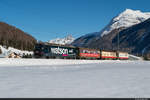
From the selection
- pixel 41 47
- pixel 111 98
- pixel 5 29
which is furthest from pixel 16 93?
pixel 5 29

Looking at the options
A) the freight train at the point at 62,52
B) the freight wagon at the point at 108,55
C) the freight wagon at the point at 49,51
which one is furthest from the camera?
the freight wagon at the point at 108,55

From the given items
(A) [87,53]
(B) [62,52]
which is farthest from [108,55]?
(B) [62,52]

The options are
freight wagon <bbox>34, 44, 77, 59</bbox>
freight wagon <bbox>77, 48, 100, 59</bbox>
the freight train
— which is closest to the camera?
freight wagon <bbox>34, 44, 77, 59</bbox>

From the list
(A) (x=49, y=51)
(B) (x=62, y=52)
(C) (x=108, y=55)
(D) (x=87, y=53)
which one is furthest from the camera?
(C) (x=108, y=55)

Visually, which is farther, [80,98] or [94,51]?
[94,51]

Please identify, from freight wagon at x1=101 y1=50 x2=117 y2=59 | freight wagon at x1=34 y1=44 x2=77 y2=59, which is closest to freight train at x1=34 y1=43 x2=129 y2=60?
freight wagon at x1=34 y1=44 x2=77 y2=59

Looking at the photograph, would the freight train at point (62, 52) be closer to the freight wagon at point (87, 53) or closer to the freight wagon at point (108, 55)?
the freight wagon at point (87, 53)

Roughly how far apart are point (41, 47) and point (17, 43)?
3029 inches

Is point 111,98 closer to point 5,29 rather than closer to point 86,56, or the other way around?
point 86,56

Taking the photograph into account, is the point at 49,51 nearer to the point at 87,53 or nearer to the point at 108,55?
the point at 87,53

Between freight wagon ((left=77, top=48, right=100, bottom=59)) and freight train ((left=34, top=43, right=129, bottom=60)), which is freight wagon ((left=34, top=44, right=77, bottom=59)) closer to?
freight train ((left=34, top=43, right=129, bottom=60))

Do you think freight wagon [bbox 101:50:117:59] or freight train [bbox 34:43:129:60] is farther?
freight wagon [bbox 101:50:117:59]

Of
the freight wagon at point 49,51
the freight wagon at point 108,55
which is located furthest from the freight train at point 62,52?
the freight wagon at point 108,55

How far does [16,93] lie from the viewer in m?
5.68
